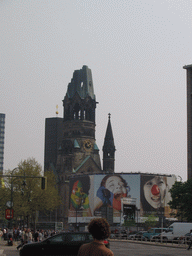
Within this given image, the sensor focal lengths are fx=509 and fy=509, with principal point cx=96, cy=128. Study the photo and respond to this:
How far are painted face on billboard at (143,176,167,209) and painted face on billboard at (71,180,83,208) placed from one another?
18.6 meters

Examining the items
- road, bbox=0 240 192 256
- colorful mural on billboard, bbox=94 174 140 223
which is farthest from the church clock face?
road, bbox=0 240 192 256

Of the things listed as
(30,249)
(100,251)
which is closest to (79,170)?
(30,249)

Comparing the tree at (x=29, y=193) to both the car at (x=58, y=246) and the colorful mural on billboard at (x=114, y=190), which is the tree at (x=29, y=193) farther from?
the colorful mural on billboard at (x=114, y=190)

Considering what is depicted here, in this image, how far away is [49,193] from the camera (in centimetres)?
7462

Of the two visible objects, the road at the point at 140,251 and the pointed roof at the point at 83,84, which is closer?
the road at the point at 140,251

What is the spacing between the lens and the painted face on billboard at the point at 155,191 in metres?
138

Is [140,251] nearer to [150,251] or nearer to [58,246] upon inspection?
[150,251]

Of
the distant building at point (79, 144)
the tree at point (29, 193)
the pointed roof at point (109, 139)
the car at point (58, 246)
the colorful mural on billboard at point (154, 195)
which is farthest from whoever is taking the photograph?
the pointed roof at point (109, 139)

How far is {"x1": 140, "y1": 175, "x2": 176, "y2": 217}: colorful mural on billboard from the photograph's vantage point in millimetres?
137125

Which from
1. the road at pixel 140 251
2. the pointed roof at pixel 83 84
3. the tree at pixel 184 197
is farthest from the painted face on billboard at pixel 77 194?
the road at pixel 140 251

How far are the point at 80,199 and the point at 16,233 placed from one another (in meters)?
84.6

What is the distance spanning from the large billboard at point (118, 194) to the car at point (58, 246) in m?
113

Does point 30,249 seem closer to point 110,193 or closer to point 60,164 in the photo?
point 110,193

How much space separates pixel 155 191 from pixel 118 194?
1033 centimetres
